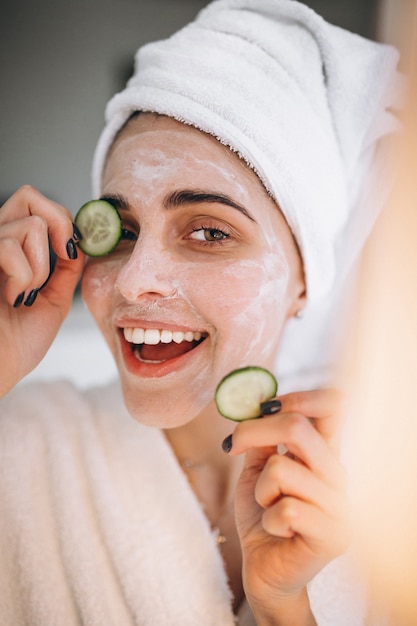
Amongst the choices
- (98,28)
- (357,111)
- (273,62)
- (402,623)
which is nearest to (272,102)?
(273,62)

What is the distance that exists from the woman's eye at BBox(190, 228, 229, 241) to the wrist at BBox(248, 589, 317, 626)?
0.68m

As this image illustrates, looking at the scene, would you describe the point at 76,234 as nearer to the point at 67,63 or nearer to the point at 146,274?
the point at 146,274

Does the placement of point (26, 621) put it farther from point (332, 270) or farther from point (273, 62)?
point (273, 62)

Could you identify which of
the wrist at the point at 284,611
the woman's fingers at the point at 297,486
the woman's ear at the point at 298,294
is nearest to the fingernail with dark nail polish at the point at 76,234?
the woman's ear at the point at 298,294

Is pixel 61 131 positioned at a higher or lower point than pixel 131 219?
higher

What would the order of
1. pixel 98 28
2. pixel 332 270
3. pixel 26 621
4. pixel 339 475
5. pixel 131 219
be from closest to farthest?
pixel 339 475, pixel 26 621, pixel 131 219, pixel 332 270, pixel 98 28

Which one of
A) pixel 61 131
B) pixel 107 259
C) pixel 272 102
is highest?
pixel 61 131

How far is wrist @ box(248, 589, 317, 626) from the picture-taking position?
894 mm

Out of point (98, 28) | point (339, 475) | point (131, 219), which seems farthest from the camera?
point (98, 28)

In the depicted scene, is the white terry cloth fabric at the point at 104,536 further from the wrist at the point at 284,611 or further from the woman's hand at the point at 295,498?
the woman's hand at the point at 295,498

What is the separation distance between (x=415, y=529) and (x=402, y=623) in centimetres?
18

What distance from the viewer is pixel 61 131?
148 centimetres

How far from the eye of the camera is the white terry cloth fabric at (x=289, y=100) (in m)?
1.07

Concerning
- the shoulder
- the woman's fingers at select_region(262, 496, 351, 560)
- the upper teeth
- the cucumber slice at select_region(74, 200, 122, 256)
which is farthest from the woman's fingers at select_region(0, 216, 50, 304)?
the woman's fingers at select_region(262, 496, 351, 560)
